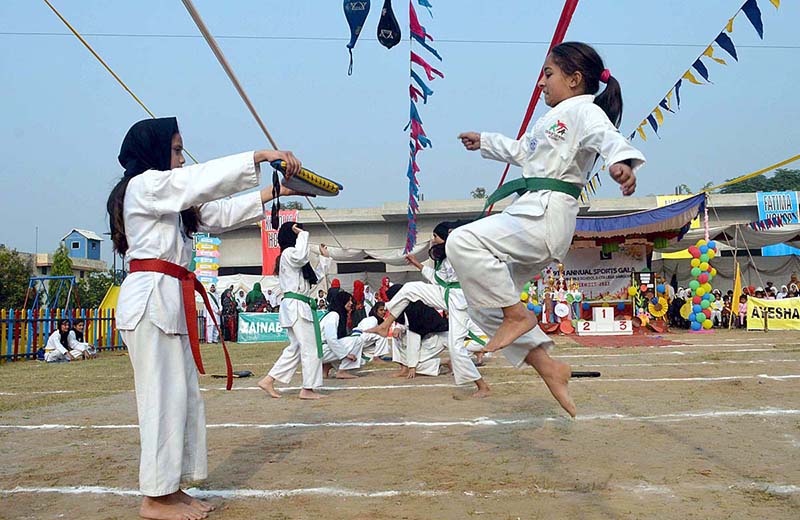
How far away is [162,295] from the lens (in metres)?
3.45

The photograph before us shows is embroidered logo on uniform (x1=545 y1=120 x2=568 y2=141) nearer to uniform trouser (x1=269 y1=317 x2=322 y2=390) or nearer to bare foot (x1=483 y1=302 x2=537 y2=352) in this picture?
bare foot (x1=483 y1=302 x2=537 y2=352)

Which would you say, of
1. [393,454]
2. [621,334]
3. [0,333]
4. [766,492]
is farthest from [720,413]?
[0,333]

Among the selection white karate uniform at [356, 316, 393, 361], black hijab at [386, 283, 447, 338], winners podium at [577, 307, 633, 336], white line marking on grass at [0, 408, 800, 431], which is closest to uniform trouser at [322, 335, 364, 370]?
white karate uniform at [356, 316, 393, 361]

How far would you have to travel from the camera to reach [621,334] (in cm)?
1781

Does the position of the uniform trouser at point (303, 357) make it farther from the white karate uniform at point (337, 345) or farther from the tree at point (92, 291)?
the tree at point (92, 291)

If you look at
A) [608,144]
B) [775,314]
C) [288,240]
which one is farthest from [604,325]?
[608,144]

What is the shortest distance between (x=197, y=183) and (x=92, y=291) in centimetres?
2994

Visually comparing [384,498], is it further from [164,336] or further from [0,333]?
[0,333]

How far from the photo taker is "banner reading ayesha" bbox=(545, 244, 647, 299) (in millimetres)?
19078

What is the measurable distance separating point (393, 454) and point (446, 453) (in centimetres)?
35

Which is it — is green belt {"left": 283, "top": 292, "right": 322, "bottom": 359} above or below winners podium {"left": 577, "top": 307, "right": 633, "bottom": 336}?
above

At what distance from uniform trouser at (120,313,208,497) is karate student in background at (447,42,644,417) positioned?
5.12 feet

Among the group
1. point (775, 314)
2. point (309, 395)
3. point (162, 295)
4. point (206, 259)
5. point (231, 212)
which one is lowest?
point (309, 395)

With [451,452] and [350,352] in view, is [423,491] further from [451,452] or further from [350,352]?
[350,352]
